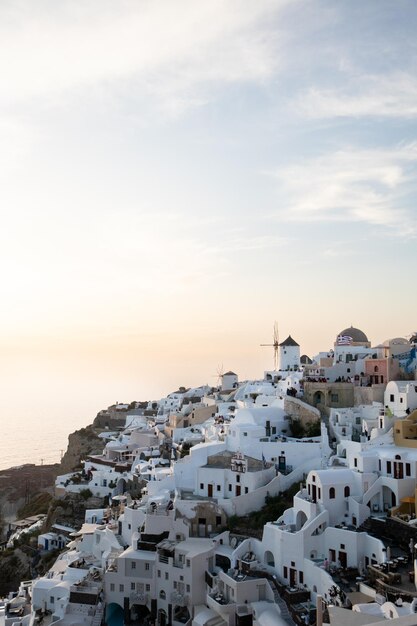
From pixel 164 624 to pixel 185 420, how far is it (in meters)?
19.1

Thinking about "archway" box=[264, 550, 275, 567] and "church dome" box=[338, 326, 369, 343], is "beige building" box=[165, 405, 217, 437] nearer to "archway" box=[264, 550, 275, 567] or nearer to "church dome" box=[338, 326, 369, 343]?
"church dome" box=[338, 326, 369, 343]

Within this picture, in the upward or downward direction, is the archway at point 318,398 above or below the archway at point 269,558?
above

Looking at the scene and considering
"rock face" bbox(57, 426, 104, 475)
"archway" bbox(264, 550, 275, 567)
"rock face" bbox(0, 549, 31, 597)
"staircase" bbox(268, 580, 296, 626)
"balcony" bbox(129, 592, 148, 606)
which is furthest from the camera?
"rock face" bbox(57, 426, 104, 475)

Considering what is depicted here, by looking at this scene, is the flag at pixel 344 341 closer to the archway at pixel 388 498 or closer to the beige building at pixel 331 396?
the beige building at pixel 331 396

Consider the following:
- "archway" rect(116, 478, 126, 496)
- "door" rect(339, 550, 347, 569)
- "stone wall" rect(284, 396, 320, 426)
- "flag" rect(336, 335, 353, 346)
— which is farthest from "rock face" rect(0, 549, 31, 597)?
"flag" rect(336, 335, 353, 346)

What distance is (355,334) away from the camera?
4322 cm

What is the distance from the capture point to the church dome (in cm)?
4288

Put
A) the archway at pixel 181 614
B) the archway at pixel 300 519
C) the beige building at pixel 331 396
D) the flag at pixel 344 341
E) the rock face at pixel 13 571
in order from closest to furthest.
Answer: the archway at pixel 181 614 < the archway at pixel 300 519 < the beige building at pixel 331 396 < the rock face at pixel 13 571 < the flag at pixel 344 341

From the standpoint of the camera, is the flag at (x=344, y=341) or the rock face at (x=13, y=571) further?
the flag at (x=344, y=341)

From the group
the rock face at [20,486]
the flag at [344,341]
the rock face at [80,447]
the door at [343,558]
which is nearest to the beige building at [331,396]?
the flag at [344,341]

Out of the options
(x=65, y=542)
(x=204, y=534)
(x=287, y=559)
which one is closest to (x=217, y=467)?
(x=204, y=534)

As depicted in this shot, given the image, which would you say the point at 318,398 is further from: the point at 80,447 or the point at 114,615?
the point at 80,447

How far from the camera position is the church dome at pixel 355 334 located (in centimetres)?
4288

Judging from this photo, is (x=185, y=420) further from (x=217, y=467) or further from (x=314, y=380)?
(x=217, y=467)
